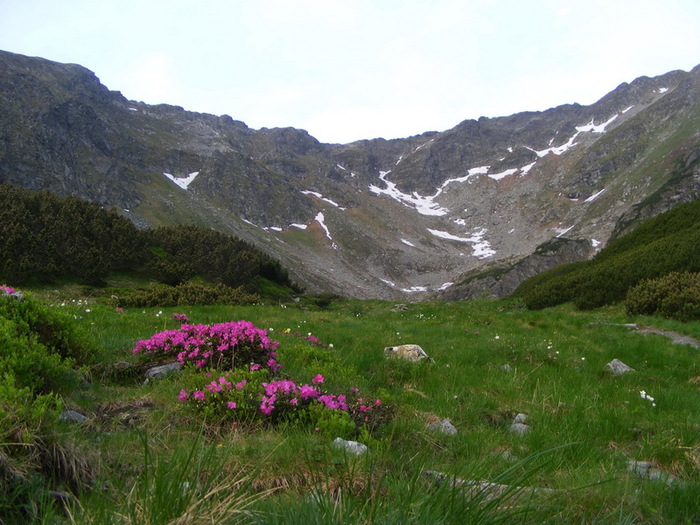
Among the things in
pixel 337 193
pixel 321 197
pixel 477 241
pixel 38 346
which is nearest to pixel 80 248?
pixel 38 346

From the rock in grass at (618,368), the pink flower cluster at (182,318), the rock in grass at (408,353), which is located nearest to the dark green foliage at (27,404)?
the pink flower cluster at (182,318)

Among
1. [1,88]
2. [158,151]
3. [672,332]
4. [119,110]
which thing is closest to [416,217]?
[158,151]

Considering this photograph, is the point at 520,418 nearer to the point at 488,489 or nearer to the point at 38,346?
the point at 488,489

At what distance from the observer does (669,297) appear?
15.0 metres

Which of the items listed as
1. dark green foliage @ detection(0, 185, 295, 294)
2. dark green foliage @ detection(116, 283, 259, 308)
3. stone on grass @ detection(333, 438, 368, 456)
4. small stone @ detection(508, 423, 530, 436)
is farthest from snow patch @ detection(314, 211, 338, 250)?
stone on grass @ detection(333, 438, 368, 456)

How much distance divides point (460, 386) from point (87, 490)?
5444mm

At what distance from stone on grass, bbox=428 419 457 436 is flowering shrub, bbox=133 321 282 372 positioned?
2182 mm

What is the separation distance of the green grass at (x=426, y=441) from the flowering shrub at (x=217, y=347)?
0.42 meters

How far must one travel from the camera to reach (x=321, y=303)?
1379 inches

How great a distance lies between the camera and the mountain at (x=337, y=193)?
3831 inches

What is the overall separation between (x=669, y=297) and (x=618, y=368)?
358 inches

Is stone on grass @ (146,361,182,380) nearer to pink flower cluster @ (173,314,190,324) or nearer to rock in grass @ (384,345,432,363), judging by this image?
pink flower cluster @ (173,314,190,324)

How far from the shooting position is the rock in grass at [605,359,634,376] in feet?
27.1

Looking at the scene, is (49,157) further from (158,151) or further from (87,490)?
(87,490)
